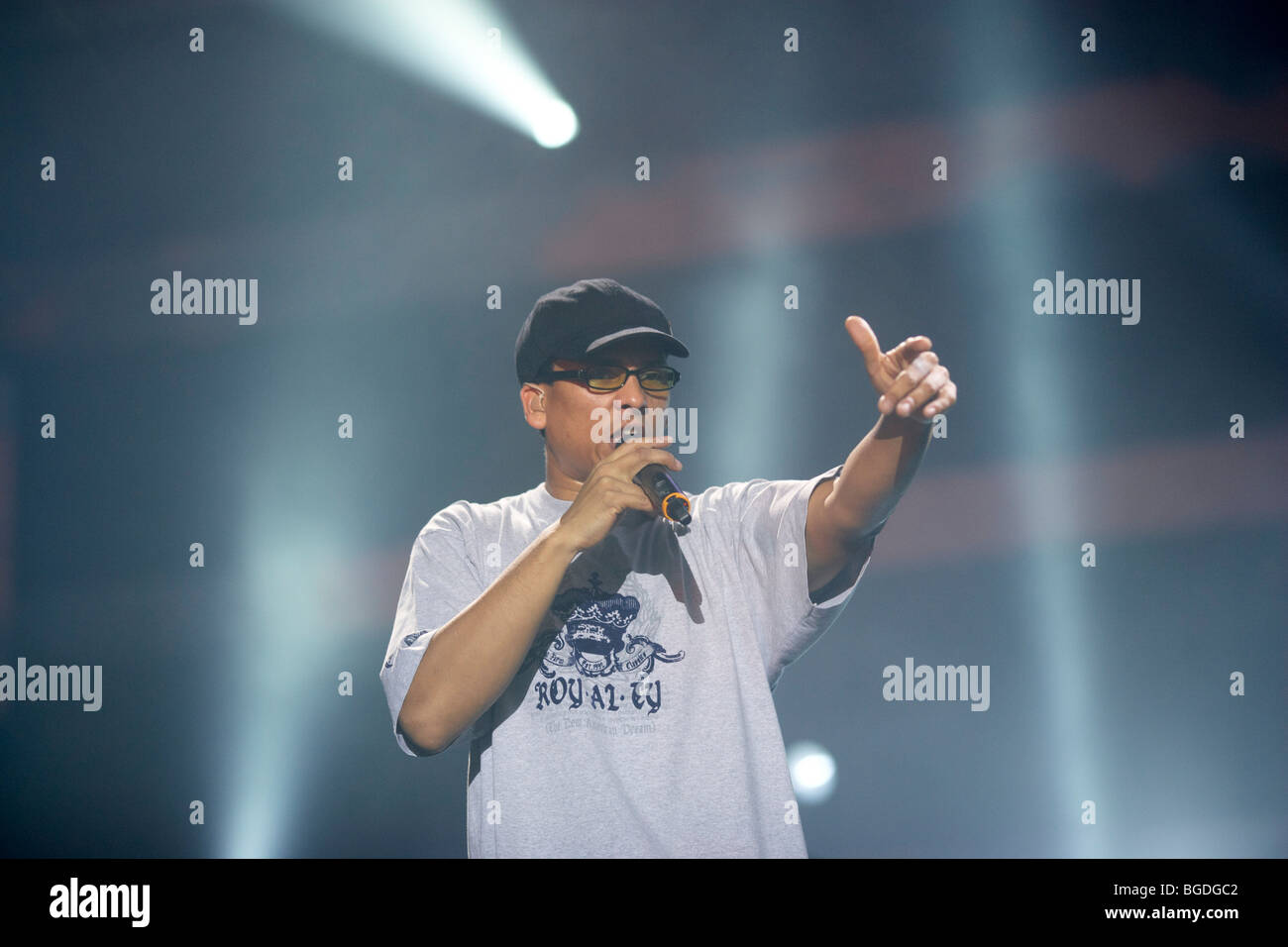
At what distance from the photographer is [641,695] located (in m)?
1.64

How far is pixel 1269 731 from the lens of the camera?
2.14 meters

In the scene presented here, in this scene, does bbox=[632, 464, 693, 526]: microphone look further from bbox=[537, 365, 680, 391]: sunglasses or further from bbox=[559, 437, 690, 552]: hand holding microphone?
bbox=[537, 365, 680, 391]: sunglasses

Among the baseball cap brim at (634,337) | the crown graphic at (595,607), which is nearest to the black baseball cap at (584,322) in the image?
the baseball cap brim at (634,337)

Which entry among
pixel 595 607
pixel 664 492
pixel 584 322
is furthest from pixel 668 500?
pixel 584 322

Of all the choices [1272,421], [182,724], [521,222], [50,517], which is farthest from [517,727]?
[1272,421]

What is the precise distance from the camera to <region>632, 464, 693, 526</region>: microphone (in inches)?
57.2

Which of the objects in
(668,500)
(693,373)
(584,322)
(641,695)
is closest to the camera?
(668,500)

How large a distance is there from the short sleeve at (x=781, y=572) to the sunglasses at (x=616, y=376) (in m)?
0.27

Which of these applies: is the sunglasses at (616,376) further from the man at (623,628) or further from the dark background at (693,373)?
the dark background at (693,373)

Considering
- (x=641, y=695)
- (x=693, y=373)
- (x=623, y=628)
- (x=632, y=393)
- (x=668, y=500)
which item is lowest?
(x=641, y=695)

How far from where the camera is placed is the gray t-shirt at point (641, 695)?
1620mm

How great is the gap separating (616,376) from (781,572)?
47 centimetres

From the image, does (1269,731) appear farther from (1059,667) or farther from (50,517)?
(50,517)

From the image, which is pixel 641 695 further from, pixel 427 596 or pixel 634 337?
pixel 634 337
